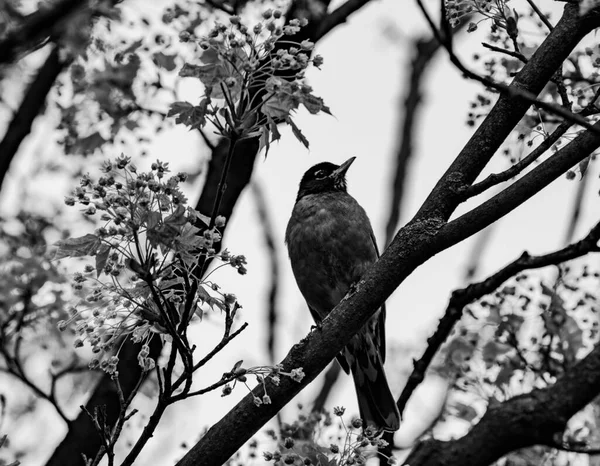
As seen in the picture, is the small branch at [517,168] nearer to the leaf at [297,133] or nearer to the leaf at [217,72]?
the leaf at [297,133]

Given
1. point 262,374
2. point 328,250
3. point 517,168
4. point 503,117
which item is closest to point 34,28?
point 262,374

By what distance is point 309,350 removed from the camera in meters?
4.41

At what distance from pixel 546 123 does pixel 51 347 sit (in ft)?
15.2

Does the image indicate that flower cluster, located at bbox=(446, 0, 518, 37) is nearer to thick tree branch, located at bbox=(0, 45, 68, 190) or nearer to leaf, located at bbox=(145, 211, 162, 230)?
leaf, located at bbox=(145, 211, 162, 230)

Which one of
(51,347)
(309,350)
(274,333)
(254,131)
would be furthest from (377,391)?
(254,131)

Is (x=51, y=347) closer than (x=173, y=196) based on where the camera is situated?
No

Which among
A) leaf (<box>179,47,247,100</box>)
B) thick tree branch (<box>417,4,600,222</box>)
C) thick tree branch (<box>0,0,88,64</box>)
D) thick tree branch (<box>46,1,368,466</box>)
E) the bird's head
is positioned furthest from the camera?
the bird's head

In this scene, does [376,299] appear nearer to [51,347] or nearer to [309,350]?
[309,350]

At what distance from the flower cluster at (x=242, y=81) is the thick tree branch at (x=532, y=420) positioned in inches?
63.1

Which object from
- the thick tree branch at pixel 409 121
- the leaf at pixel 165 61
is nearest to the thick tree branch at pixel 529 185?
the leaf at pixel 165 61

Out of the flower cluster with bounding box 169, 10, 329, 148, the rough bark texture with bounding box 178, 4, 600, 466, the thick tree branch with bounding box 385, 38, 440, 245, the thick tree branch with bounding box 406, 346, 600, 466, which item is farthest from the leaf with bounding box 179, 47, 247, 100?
the thick tree branch with bounding box 385, 38, 440, 245

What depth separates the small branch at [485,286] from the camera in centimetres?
357

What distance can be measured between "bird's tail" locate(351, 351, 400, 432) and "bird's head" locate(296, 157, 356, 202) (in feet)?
6.48

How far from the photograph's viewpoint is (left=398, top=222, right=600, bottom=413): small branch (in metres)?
3.57
